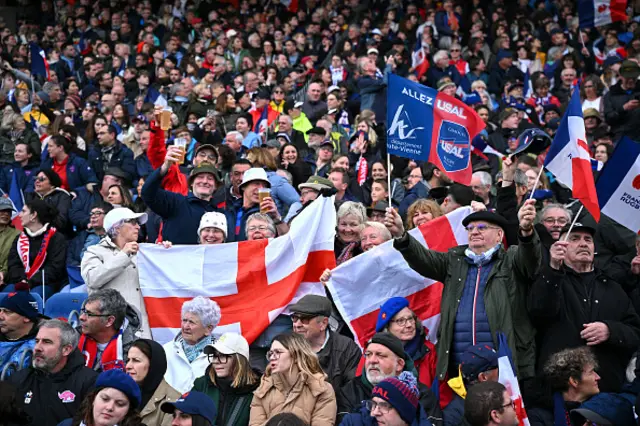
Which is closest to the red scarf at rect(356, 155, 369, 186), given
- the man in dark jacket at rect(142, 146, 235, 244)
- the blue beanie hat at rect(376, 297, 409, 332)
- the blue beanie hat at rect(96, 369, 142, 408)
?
the man in dark jacket at rect(142, 146, 235, 244)

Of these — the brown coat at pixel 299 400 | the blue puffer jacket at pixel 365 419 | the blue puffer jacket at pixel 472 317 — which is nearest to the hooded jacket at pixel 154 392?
the brown coat at pixel 299 400

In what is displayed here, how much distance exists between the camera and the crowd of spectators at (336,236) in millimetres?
6504

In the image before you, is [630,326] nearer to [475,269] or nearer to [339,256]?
[475,269]

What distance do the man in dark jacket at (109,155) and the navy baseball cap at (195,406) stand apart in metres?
7.60

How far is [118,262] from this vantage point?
8.17 meters

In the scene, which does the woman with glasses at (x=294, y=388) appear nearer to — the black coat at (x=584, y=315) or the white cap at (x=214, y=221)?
the black coat at (x=584, y=315)

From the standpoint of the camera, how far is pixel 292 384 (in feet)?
21.7

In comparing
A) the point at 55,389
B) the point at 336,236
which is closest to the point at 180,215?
the point at 336,236

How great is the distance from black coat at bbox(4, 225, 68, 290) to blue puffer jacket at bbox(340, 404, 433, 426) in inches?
194

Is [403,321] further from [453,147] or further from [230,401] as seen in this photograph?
[453,147]

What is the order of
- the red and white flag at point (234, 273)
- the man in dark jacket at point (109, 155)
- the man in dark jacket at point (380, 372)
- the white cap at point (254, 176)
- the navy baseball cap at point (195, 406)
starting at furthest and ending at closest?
the man in dark jacket at point (109, 155), the white cap at point (254, 176), the red and white flag at point (234, 273), the man in dark jacket at point (380, 372), the navy baseball cap at point (195, 406)

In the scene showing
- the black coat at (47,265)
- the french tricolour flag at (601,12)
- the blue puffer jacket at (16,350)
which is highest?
the blue puffer jacket at (16,350)

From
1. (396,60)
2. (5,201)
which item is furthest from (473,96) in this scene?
(5,201)

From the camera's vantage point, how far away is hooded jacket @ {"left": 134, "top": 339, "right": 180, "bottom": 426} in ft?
22.6
